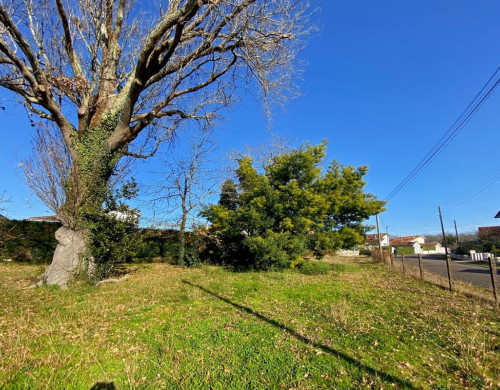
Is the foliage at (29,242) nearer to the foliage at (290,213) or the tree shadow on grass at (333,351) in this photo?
the foliage at (290,213)

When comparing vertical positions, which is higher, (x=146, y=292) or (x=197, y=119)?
(x=197, y=119)

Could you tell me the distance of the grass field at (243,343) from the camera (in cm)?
284

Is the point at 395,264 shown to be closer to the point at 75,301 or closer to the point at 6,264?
the point at 75,301

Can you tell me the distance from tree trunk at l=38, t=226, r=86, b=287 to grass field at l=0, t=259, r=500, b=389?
1.08 meters

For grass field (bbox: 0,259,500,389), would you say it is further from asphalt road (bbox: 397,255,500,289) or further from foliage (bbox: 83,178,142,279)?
asphalt road (bbox: 397,255,500,289)

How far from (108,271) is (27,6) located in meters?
9.05

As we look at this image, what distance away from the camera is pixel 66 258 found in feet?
26.6

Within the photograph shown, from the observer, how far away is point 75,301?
20.5ft

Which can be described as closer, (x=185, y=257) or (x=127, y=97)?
(x=127, y=97)

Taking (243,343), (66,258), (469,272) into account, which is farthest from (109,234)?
(469,272)

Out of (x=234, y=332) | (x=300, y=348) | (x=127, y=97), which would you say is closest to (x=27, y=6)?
(x=127, y=97)

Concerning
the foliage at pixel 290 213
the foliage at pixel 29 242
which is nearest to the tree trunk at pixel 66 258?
the foliage at pixel 290 213

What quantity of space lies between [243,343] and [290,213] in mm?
9845

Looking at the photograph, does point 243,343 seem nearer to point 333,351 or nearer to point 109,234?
point 333,351
